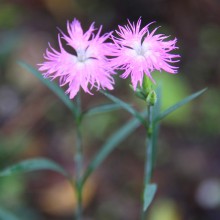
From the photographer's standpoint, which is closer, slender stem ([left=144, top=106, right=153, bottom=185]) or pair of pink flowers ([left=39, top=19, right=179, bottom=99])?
pair of pink flowers ([left=39, top=19, right=179, bottom=99])

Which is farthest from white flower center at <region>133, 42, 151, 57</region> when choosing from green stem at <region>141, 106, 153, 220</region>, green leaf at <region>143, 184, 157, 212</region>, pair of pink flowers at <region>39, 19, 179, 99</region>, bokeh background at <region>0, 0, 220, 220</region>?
bokeh background at <region>0, 0, 220, 220</region>

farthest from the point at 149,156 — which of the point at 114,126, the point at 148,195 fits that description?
the point at 114,126

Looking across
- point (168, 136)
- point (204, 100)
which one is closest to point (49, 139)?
point (168, 136)

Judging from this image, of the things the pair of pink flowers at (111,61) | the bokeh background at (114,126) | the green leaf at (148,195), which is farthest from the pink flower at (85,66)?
the bokeh background at (114,126)

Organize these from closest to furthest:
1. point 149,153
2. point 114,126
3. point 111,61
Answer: point 111,61 → point 149,153 → point 114,126

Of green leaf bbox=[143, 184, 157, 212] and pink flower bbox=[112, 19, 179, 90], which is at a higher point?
pink flower bbox=[112, 19, 179, 90]

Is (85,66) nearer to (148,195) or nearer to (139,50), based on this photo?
(139,50)

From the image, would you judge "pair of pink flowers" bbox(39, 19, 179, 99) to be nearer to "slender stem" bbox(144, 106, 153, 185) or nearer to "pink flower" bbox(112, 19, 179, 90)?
"pink flower" bbox(112, 19, 179, 90)

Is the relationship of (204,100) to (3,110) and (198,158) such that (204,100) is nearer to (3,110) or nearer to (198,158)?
(198,158)
